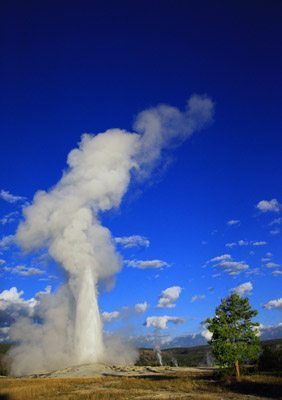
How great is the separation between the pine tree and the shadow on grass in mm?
2502

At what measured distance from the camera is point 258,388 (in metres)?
32.5

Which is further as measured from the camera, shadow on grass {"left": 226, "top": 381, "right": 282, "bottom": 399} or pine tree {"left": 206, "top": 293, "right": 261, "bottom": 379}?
pine tree {"left": 206, "top": 293, "right": 261, "bottom": 379}

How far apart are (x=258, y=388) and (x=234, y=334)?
6.74m

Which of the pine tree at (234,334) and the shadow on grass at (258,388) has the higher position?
the pine tree at (234,334)

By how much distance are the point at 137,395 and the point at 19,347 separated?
82361 mm

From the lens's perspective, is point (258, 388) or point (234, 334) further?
point (234, 334)

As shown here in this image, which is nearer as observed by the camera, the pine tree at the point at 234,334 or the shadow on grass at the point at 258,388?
the shadow on grass at the point at 258,388

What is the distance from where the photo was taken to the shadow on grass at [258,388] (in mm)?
29056

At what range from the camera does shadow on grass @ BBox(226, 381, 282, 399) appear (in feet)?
95.3

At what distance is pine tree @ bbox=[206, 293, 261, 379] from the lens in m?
38.2

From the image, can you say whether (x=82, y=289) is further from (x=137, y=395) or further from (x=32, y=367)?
(x=137, y=395)

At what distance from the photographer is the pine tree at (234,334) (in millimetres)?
38156

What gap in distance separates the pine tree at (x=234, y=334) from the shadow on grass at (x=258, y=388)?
8.21 ft

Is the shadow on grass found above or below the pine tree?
below
